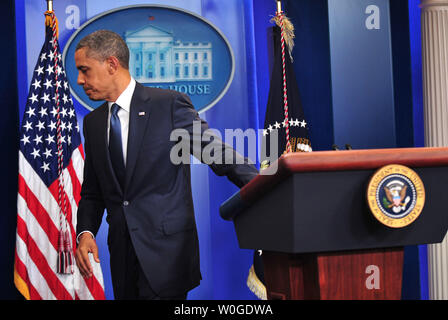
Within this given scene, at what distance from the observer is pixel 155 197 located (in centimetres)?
226

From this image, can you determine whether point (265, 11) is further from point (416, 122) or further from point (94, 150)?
point (94, 150)

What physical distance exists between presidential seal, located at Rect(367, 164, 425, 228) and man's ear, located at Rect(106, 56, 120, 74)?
1379 millimetres

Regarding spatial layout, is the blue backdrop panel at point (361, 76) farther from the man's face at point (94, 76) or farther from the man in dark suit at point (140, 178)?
the man's face at point (94, 76)

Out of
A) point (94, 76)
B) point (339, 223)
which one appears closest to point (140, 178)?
point (94, 76)

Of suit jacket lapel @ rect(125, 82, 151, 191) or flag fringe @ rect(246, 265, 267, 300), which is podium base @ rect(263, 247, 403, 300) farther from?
flag fringe @ rect(246, 265, 267, 300)

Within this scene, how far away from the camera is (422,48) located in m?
4.10

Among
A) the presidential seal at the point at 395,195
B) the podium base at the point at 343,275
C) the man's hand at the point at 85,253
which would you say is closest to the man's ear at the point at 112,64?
the man's hand at the point at 85,253

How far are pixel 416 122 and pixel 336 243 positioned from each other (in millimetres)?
3099

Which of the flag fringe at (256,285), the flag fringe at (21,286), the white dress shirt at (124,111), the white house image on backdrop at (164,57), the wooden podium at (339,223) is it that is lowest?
the flag fringe at (256,285)

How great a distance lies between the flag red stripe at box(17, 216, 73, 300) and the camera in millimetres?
3796

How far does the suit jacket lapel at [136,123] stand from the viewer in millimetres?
2258

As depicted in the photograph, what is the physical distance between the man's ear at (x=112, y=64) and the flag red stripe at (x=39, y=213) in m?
1.72

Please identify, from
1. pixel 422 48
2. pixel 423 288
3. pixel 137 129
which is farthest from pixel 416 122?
pixel 137 129

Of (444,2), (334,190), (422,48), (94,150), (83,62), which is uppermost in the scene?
(444,2)
